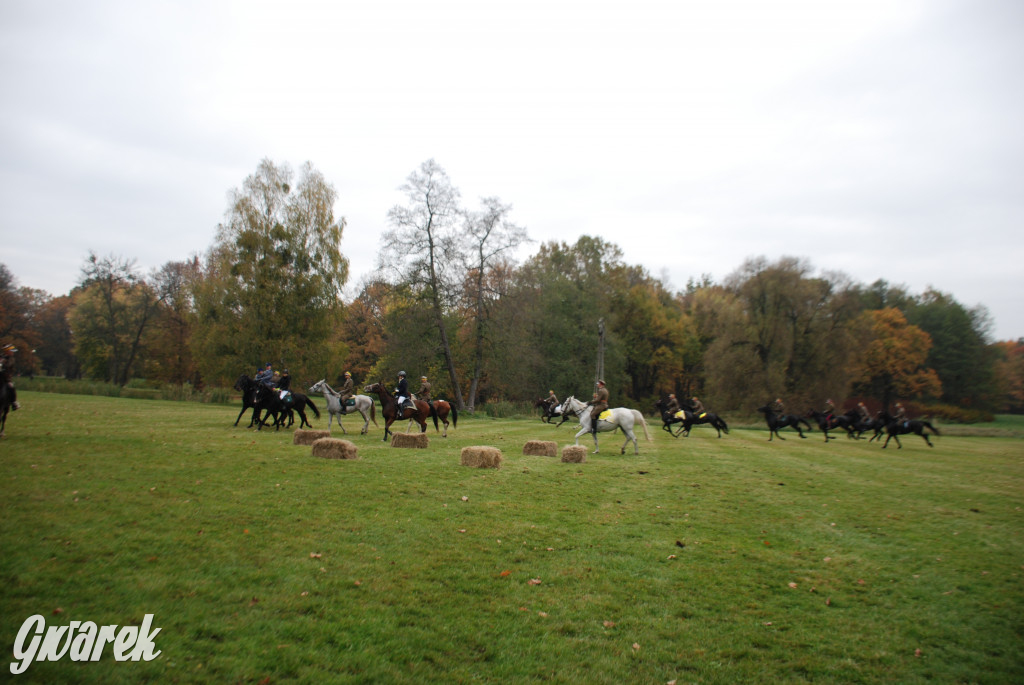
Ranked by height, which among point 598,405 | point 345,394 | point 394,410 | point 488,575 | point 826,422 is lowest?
point 488,575

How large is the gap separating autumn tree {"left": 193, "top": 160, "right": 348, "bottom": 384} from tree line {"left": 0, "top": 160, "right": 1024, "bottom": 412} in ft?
0.39

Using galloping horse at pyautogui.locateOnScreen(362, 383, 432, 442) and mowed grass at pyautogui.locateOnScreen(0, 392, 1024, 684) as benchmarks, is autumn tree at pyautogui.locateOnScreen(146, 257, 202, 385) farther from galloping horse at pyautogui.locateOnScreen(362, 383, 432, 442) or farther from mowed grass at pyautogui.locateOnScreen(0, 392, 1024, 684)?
mowed grass at pyautogui.locateOnScreen(0, 392, 1024, 684)

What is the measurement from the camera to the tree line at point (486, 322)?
38.4 m

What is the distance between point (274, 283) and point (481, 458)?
32024 millimetres

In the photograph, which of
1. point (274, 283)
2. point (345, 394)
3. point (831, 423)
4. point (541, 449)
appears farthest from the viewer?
point (274, 283)

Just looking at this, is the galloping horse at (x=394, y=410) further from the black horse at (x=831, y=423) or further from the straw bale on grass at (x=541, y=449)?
the black horse at (x=831, y=423)

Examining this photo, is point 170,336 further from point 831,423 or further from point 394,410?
point 831,423

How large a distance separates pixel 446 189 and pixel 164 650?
36525 mm

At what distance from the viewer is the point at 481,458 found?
500 inches

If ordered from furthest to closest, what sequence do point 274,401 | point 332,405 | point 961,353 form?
point 961,353
point 332,405
point 274,401

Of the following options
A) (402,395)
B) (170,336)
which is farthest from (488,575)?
(170,336)

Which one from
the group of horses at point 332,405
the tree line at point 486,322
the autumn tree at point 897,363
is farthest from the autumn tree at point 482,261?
the autumn tree at point 897,363

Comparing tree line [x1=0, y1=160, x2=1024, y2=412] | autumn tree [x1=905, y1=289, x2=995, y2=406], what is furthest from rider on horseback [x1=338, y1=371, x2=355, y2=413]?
autumn tree [x1=905, y1=289, x2=995, y2=406]

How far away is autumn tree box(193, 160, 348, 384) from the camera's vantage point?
1499 inches
